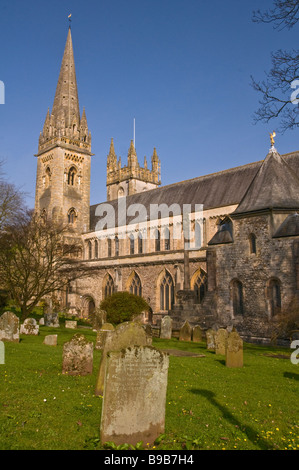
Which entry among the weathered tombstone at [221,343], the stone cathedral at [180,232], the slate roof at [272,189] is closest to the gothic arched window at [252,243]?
the stone cathedral at [180,232]

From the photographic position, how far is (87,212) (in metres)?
46.4

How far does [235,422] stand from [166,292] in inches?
1018

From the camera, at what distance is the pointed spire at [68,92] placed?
45.9 metres

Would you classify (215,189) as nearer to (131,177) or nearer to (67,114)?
(67,114)

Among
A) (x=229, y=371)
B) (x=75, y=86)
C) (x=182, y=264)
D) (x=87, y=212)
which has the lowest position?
(x=229, y=371)

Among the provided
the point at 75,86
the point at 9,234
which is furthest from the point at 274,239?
the point at 75,86

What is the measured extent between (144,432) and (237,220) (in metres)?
18.0

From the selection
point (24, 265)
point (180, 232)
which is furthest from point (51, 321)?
point (180, 232)

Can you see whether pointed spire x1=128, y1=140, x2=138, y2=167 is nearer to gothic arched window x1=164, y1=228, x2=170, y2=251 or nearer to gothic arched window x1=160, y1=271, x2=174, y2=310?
gothic arched window x1=164, y1=228, x2=170, y2=251

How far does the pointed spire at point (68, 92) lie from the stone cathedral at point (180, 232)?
118 mm

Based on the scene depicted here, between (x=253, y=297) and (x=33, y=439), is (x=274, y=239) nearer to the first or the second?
(x=253, y=297)

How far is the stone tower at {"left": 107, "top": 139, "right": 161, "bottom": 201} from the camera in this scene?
55062 mm

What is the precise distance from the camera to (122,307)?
2445cm

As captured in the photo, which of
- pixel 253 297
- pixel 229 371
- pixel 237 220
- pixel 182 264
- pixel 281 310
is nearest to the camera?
pixel 229 371
